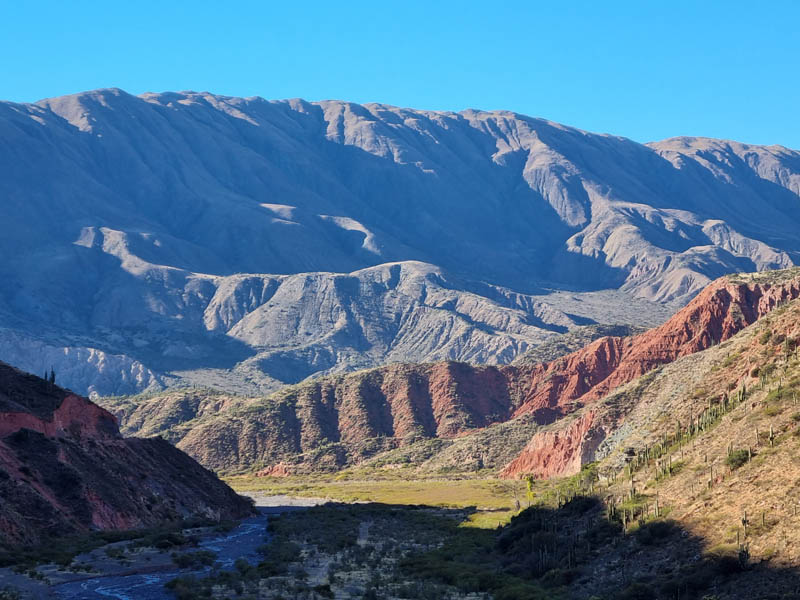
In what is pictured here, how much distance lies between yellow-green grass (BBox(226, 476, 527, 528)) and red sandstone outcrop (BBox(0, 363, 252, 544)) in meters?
19.6

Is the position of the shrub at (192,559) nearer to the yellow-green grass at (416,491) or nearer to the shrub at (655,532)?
the shrub at (655,532)

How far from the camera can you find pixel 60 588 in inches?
1766

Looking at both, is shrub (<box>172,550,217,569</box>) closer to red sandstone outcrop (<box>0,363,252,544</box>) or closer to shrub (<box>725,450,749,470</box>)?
red sandstone outcrop (<box>0,363,252,544</box>)

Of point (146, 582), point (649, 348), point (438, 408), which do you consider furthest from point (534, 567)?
point (438, 408)

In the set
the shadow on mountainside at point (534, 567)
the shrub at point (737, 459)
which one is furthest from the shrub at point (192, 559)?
the shrub at point (737, 459)

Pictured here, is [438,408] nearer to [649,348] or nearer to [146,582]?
[649,348]

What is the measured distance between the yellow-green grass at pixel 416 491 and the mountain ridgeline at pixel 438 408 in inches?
355

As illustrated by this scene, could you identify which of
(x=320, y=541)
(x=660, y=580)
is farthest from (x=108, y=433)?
(x=660, y=580)

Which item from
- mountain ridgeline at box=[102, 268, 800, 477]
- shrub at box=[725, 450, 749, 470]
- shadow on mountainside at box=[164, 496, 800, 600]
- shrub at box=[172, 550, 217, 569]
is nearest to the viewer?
shadow on mountainside at box=[164, 496, 800, 600]

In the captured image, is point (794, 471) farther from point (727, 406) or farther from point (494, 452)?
point (494, 452)

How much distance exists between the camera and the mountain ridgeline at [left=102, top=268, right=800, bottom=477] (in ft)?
456

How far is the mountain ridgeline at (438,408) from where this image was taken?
139125 millimetres

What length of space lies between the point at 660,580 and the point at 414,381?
138923mm

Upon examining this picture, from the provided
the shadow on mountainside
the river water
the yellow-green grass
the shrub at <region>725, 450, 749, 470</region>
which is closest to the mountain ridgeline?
the yellow-green grass
